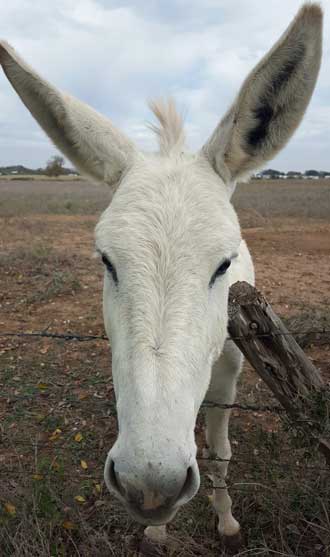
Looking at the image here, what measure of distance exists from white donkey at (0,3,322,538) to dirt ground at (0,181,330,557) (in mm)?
853

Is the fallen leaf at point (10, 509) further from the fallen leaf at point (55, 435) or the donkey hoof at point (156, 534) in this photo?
the fallen leaf at point (55, 435)

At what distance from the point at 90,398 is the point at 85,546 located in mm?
2055

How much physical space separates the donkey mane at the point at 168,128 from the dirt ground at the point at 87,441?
868mm

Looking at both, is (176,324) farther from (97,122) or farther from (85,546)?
(85,546)

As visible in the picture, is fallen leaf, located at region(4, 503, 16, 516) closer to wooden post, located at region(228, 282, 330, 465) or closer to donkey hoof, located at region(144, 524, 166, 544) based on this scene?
donkey hoof, located at region(144, 524, 166, 544)

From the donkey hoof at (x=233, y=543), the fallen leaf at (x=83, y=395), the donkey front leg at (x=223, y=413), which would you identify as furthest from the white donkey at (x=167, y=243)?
the fallen leaf at (x=83, y=395)

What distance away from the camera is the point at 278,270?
909cm

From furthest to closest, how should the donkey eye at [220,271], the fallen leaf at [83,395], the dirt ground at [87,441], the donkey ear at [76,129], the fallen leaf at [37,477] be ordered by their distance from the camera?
1. the fallen leaf at [83,395]
2. the fallen leaf at [37,477]
3. the dirt ground at [87,441]
4. the donkey ear at [76,129]
5. the donkey eye at [220,271]

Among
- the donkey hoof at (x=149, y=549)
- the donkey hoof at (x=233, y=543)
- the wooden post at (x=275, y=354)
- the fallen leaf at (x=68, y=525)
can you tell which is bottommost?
the donkey hoof at (x=233, y=543)

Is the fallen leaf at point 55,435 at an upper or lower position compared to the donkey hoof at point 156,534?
lower

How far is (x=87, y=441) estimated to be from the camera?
3748 mm

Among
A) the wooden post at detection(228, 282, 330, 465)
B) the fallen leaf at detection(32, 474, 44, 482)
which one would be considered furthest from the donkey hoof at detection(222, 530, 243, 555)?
the fallen leaf at detection(32, 474, 44, 482)

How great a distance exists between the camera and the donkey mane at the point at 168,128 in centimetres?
248

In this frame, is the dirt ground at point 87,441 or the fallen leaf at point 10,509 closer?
the dirt ground at point 87,441
